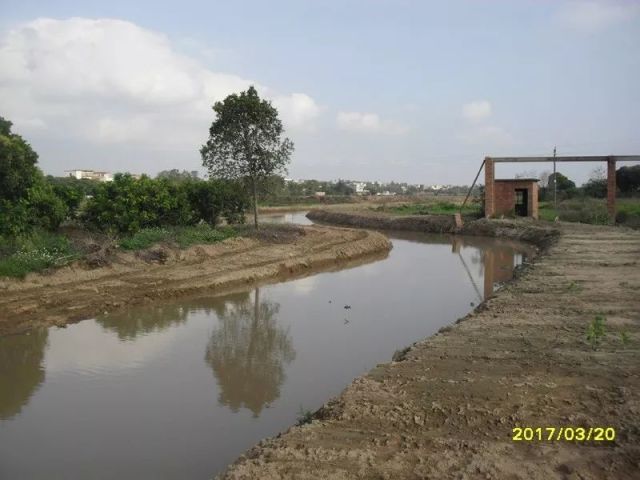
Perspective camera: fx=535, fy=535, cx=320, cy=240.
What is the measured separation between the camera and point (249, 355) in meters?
8.67

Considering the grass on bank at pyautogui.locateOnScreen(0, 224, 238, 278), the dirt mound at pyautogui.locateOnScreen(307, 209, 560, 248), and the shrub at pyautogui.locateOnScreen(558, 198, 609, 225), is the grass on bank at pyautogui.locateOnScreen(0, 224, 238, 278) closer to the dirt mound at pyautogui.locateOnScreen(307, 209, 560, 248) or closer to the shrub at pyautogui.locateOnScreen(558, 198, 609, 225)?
the dirt mound at pyautogui.locateOnScreen(307, 209, 560, 248)

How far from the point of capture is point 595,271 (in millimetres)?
12750

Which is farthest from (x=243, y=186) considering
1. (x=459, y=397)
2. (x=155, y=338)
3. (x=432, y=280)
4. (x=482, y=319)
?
(x=459, y=397)

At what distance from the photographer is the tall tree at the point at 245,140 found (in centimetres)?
1995

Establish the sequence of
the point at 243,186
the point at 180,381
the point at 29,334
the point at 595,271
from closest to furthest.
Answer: the point at 180,381 < the point at 29,334 < the point at 595,271 < the point at 243,186

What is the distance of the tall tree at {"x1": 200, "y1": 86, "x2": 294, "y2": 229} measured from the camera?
20.0 meters

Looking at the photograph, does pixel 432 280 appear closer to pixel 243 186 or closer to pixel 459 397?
pixel 243 186

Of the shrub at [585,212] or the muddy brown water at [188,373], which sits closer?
the muddy brown water at [188,373]

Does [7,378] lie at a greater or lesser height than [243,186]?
lesser

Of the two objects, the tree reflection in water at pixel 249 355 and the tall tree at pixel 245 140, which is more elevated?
the tall tree at pixel 245 140

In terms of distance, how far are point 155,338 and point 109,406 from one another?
3141 millimetres

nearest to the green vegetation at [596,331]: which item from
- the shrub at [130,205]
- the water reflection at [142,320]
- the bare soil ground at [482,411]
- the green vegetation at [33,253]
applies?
the bare soil ground at [482,411]
